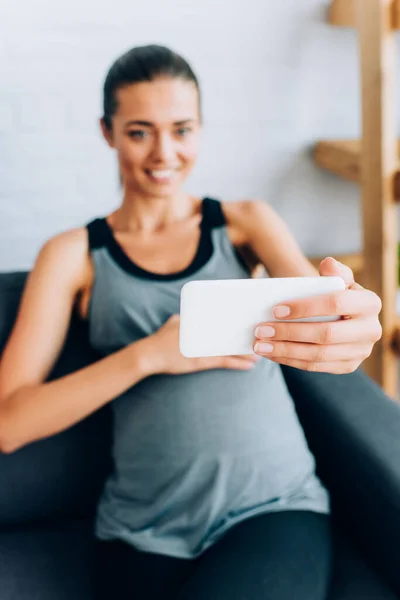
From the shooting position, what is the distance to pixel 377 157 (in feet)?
3.89

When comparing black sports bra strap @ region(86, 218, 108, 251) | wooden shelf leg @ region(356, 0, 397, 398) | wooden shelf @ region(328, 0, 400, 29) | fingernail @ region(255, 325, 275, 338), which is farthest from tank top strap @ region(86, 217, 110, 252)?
wooden shelf @ region(328, 0, 400, 29)

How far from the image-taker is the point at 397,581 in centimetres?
75

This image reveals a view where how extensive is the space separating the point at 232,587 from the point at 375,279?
78 cm

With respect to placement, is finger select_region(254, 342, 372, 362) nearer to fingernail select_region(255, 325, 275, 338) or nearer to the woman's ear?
fingernail select_region(255, 325, 275, 338)

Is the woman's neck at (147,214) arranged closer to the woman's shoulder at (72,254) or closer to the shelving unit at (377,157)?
the woman's shoulder at (72,254)

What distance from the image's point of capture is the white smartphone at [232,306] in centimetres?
61

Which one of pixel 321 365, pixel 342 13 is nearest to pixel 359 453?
pixel 321 365

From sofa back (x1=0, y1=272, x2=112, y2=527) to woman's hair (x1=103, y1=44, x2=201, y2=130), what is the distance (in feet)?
1.13

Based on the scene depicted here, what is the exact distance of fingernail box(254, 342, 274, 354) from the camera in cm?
63

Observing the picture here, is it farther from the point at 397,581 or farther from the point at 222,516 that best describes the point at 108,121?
the point at 397,581

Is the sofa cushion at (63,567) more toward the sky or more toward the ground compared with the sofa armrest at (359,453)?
more toward the ground

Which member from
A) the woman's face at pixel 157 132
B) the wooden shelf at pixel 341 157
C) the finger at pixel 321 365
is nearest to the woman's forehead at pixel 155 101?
the woman's face at pixel 157 132

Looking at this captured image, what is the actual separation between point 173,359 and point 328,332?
0.21 m

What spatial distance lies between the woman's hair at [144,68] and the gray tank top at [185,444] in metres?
0.23
